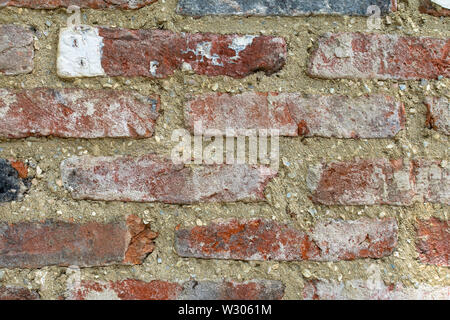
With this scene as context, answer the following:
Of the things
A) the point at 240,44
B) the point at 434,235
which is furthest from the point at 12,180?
the point at 434,235

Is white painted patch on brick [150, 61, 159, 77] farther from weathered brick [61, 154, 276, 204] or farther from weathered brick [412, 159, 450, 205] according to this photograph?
weathered brick [412, 159, 450, 205]

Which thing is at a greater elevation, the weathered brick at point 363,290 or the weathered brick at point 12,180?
the weathered brick at point 12,180

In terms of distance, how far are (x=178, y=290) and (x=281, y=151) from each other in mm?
295

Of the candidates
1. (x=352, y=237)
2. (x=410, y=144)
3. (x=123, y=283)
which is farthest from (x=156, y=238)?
(x=410, y=144)

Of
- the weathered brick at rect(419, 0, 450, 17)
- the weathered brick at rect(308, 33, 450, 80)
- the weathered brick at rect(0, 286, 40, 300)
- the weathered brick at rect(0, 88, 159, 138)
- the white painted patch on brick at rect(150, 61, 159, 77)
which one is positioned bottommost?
the weathered brick at rect(0, 286, 40, 300)

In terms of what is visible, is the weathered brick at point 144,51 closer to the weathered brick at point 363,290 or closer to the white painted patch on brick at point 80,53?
the white painted patch on brick at point 80,53

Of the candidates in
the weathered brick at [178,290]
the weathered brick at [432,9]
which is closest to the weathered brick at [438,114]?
the weathered brick at [432,9]

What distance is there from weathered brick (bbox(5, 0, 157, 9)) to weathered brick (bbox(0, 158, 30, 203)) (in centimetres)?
26

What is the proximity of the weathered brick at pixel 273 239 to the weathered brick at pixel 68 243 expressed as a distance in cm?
9

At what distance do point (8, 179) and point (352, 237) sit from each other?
587 mm

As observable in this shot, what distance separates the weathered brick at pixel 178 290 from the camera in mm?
669

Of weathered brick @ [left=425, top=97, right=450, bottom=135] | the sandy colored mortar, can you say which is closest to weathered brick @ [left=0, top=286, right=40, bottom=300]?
the sandy colored mortar

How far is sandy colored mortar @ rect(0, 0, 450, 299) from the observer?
0.65m

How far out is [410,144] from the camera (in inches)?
26.5
